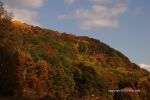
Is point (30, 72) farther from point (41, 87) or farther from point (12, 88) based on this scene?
point (12, 88)

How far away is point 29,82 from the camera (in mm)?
123562

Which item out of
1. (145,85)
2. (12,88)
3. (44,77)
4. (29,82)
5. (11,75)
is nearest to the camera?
(12,88)

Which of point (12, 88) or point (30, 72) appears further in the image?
point (30, 72)

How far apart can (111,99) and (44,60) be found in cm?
2696

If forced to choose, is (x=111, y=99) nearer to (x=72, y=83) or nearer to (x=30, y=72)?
(x=72, y=83)

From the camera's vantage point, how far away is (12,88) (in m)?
71.1

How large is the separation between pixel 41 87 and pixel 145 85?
5916 centimetres

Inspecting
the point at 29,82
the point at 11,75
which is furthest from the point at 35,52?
the point at 11,75

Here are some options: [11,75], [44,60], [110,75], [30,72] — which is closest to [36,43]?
[110,75]

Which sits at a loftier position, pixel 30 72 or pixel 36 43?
pixel 36 43

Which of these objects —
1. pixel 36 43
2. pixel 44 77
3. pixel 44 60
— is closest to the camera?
pixel 44 77

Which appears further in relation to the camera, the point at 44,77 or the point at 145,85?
the point at 145,85

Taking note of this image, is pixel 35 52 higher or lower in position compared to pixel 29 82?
higher

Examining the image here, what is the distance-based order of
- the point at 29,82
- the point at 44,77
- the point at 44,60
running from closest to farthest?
the point at 29,82
the point at 44,77
the point at 44,60
